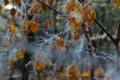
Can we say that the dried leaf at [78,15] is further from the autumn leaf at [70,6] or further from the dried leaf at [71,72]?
the dried leaf at [71,72]

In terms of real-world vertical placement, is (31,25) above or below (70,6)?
below

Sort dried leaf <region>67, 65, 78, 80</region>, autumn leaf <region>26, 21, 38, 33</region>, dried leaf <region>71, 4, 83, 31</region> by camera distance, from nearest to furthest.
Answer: dried leaf <region>71, 4, 83, 31</region> < dried leaf <region>67, 65, 78, 80</region> < autumn leaf <region>26, 21, 38, 33</region>

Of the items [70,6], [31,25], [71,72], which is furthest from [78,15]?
[31,25]

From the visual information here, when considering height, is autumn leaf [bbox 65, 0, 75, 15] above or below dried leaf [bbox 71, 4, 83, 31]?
above

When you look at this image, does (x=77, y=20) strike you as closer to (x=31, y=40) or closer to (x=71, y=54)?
(x=71, y=54)

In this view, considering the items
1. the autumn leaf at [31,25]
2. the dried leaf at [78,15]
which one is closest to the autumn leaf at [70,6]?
the dried leaf at [78,15]

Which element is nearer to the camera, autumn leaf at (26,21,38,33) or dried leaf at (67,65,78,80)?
dried leaf at (67,65,78,80)

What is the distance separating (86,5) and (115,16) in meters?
5.39

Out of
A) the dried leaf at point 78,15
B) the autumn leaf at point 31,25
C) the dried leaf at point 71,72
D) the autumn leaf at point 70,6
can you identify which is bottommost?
the dried leaf at point 71,72

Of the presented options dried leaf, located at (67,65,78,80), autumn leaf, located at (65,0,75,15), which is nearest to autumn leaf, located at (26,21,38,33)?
dried leaf, located at (67,65,78,80)

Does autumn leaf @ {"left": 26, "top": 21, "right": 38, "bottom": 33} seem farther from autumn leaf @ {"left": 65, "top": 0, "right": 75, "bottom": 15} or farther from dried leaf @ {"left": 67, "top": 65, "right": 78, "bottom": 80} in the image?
autumn leaf @ {"left": 65, "top": 0, "right": 75, "bottom": 15}

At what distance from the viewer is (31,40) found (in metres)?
4.75

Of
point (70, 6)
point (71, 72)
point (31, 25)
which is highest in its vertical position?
point (70, 6)

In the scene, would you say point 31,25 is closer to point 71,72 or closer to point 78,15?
point 71,72
